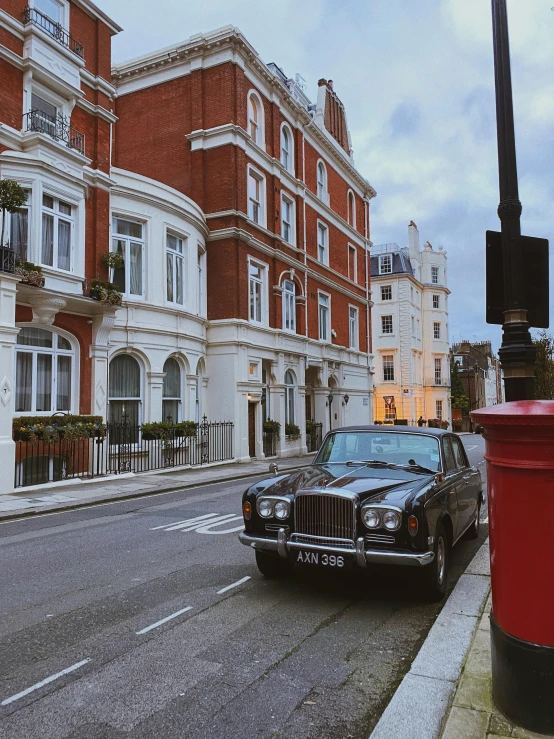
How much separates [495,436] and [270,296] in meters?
22.0

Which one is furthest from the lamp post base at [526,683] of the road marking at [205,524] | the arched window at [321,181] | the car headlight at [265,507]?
the arched window at [321,181]

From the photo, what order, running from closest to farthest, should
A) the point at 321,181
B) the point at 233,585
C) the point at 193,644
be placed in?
the point at 193,644 < the point at 233,585 < the point at 321,181

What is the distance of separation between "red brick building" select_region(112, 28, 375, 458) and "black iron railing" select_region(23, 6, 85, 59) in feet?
22.8

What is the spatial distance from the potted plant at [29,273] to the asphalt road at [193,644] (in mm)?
8255

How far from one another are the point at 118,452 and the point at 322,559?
1272 centimetres

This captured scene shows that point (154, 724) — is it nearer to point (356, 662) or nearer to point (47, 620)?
point (356, 662)

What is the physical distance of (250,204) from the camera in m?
23.8

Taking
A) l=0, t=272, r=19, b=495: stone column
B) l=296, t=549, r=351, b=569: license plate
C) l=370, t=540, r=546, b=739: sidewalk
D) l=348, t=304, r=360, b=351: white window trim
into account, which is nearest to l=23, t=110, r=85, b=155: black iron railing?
l=0, t=272, r=19, b=495: stone column

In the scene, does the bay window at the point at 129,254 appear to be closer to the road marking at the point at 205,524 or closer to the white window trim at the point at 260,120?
the white window trim at the point at 260,120

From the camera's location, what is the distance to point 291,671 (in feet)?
12.6

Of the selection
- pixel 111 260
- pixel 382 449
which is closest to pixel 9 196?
pixel 111 260

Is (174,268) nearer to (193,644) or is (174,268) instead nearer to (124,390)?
(124,390)

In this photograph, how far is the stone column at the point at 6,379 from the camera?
12.4m

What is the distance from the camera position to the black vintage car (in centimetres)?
485
